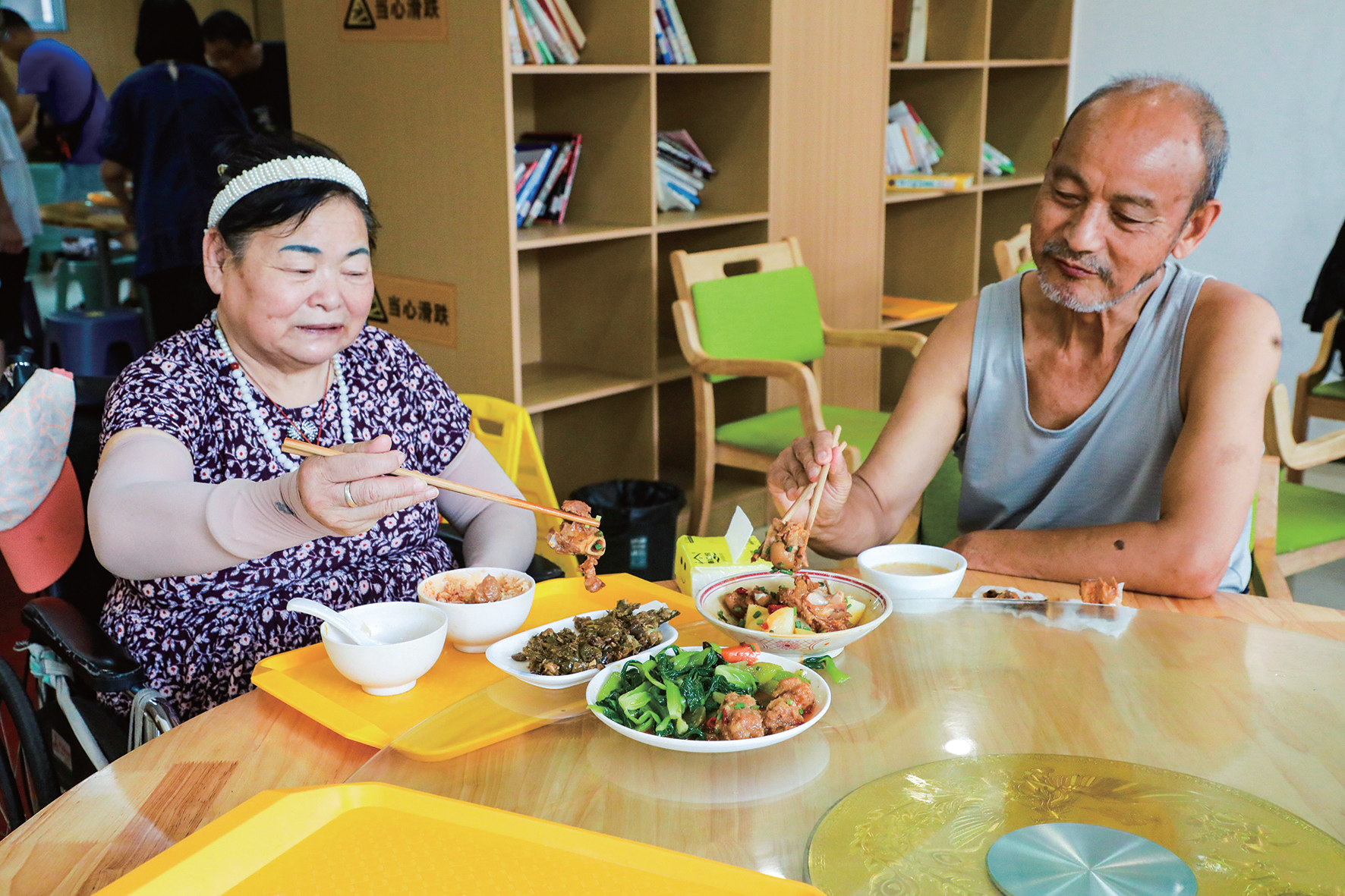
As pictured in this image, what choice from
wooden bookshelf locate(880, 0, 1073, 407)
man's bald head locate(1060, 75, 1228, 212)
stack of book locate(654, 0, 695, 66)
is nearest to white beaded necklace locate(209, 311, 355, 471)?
man's bald head locate(1060, 75, 1228, 212)

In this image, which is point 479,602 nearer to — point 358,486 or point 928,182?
point 358,486

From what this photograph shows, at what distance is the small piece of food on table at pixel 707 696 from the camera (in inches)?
37.7

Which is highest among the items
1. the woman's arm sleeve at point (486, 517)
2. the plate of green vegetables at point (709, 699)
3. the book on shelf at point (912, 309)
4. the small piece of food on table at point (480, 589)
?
the plate of green vegetables at point (709, 699)

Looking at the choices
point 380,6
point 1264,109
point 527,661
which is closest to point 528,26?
point 380,6

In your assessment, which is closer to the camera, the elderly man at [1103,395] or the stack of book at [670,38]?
the elderly man at [1103,395]

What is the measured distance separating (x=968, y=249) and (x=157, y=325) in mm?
3435

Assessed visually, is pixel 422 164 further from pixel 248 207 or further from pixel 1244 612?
pixel 1244 612

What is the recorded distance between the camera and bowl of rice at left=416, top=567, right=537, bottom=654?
3.90 feet

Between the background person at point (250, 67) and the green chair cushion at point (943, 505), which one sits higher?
the background person at point (250, 67)

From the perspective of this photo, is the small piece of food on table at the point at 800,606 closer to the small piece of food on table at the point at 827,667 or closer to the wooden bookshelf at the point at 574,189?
the small piece of food on table at the point at 827,667

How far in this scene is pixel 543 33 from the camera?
128 inches

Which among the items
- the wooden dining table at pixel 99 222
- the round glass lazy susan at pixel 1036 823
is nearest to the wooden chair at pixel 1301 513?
the round glass lazy susan at pixel 1036 823

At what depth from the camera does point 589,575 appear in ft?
4.51

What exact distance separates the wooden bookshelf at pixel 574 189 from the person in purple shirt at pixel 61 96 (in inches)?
106
